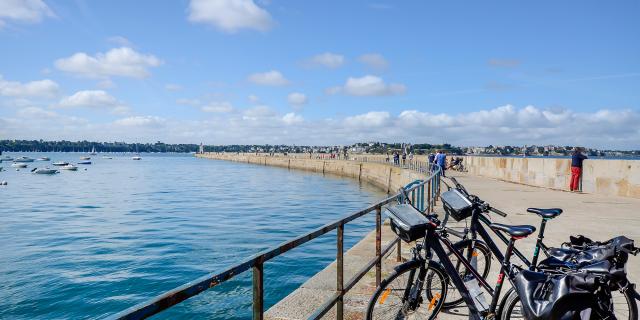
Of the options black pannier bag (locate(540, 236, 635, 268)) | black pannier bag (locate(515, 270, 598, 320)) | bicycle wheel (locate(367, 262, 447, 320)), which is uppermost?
black pannier bag (locate(540, 236, 635, 268))

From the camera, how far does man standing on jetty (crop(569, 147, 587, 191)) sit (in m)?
17.9

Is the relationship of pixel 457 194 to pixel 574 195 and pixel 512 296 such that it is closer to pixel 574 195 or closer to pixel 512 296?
pixel 512 296

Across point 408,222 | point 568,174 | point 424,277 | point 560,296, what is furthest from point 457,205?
point 568,174

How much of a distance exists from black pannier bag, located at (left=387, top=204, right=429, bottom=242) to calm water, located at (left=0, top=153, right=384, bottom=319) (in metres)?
1.56

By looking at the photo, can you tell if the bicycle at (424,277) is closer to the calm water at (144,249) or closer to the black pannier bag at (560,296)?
the black pannier bag at (560,296)

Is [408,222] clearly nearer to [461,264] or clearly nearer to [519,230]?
[519,230]

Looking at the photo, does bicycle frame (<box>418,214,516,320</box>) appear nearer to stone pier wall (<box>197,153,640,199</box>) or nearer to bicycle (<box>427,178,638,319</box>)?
bicycle (<box>427,178,638,319</box>)

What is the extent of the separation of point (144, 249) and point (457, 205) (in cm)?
1798

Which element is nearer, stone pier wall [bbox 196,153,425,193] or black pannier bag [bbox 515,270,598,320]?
black pannier bag [bbox 515,270,598,320]

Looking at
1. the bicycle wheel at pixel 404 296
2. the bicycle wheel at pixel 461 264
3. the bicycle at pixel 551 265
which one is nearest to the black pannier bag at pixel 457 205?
the bicycle at pixel 551 265

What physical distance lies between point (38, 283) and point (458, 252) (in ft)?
50.5

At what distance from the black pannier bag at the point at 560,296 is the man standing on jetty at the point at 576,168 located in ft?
56.7

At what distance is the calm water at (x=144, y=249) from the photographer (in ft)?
41.8

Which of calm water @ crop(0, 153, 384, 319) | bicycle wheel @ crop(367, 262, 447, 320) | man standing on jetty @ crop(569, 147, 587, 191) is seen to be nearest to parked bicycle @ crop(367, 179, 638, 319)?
bicycle wheel @ crop(367, 262, 447, 320)
